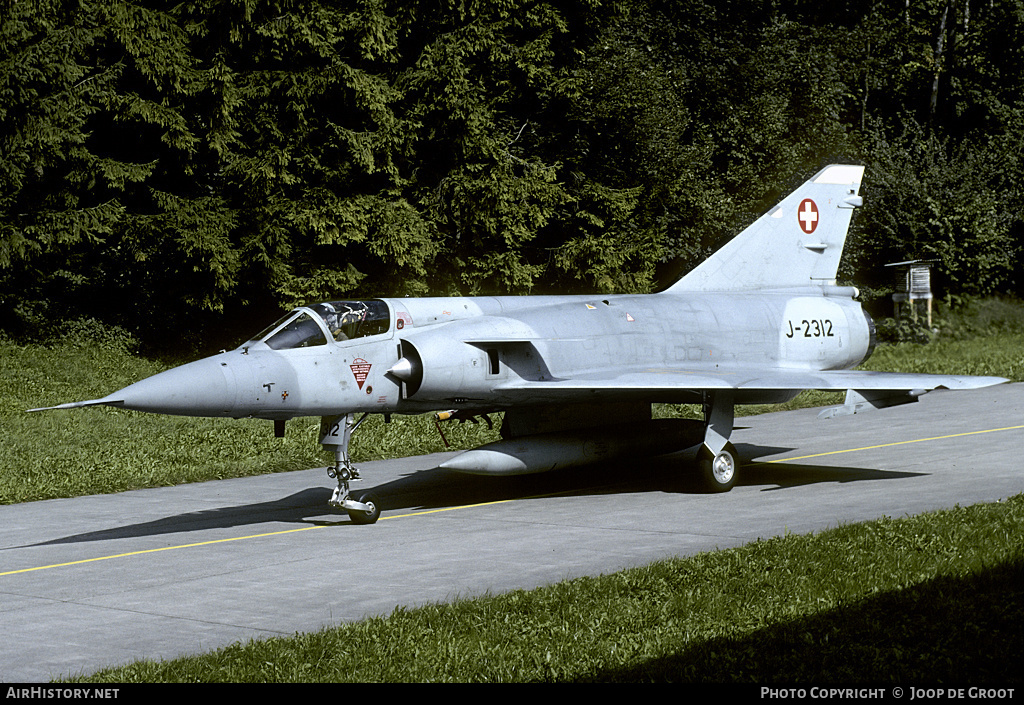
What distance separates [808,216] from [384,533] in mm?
8813

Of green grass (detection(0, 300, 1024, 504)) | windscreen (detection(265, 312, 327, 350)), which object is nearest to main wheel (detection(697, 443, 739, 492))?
windscreen (detection(265, 312, 327, 350))

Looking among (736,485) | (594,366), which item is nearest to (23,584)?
(594,366)

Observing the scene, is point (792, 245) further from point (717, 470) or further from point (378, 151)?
point (378, 151)

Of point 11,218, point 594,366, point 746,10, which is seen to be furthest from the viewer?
point 746,10

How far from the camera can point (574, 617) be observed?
7871 millimetres

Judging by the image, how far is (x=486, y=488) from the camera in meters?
15.2

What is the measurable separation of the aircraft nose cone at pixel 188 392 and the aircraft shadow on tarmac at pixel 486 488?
1757 millimetres

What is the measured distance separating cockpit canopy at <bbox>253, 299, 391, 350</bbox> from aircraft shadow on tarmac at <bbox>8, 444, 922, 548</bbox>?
201 cm

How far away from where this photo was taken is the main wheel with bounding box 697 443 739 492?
1433cm

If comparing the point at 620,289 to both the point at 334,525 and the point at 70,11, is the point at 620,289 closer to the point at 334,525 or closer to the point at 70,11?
the point at 70,11

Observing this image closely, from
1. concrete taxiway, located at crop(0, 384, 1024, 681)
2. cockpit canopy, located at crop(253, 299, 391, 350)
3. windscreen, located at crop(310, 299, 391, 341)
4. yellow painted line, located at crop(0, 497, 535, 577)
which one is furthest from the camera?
windscreen, located at crop(310, 299, 391, 341)

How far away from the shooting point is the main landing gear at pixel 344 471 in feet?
41.4

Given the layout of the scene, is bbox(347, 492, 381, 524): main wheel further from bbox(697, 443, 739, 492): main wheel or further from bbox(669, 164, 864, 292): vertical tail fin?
bbox(669, 164, 864, 292): vertical tail fin

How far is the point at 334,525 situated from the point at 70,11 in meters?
24.2
